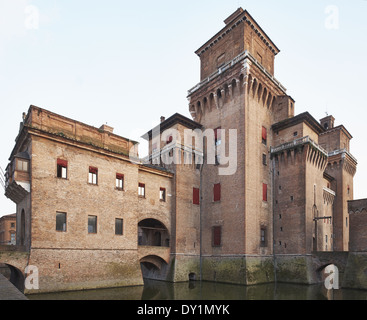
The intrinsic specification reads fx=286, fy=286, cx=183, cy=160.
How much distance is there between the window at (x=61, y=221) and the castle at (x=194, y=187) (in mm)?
74

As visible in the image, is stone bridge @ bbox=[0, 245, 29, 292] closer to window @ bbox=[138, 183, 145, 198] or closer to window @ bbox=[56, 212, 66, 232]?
window @ bbox=[56, 212, 66, 232]

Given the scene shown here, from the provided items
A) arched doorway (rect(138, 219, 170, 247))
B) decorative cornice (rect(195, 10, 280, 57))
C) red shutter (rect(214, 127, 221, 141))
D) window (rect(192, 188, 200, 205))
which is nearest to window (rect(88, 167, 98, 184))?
arched doorway (rect(138, 219, 170, 247))

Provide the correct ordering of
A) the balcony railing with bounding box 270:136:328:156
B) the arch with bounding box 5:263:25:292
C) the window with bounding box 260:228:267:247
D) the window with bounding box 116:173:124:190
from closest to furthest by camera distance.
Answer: the arch with bounding box 5:263:25:292, the window with bounding box 116:173:124:190, the window with bounding box 260:228:267:247, the balcony railing with bounding box 270:136:328:156

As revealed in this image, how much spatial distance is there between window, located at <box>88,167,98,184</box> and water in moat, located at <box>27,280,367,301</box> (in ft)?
27.9

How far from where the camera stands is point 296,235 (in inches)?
1158

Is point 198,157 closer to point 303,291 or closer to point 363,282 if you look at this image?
point 303,291

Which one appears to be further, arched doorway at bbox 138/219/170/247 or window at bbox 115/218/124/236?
arched doorway at bbox 138/219/170/247

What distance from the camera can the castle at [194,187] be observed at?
70.8 ft

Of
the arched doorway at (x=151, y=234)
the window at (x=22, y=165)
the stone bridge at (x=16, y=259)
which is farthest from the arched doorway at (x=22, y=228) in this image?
the arched doorway at (x=151, y=234)

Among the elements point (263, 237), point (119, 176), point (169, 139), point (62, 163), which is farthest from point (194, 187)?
point (62, 163)

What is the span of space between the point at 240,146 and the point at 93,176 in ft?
48.7

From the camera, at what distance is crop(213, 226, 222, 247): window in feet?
98.3

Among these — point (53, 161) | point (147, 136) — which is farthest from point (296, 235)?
point (53, 161)

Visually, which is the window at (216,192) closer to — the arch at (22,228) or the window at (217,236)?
the window at (217,236)
